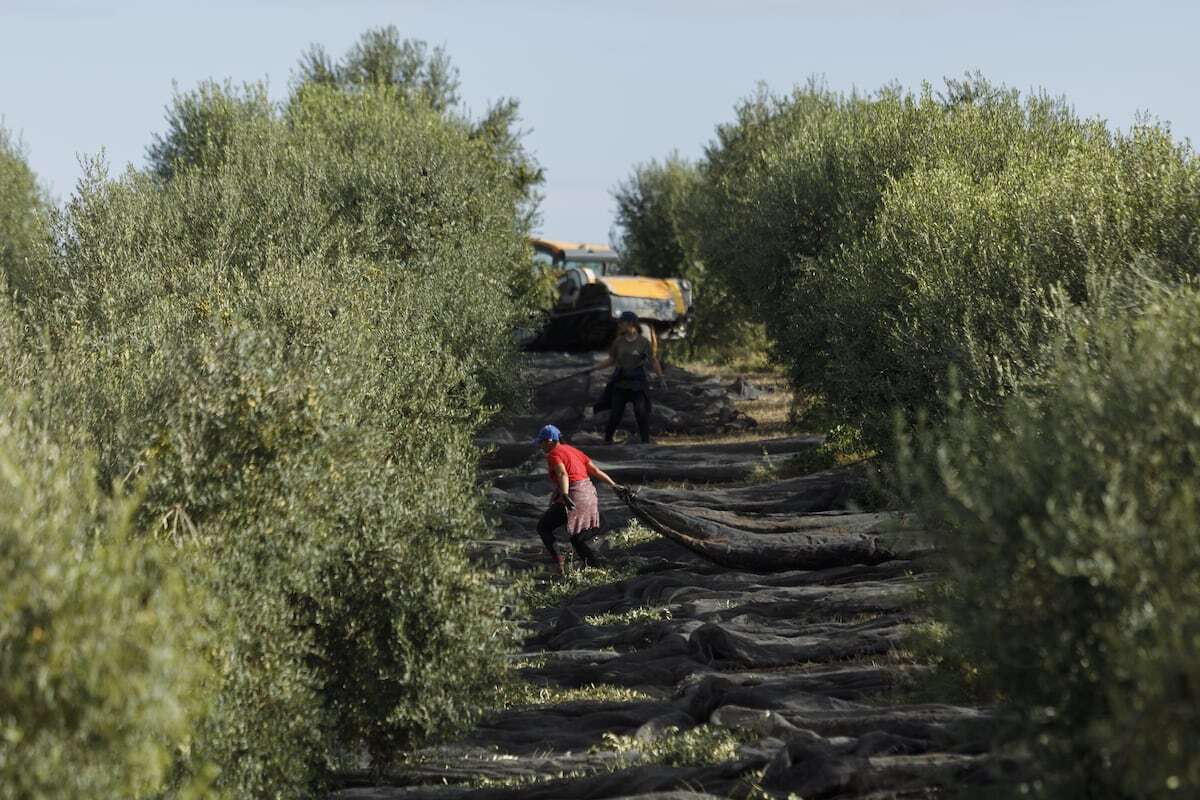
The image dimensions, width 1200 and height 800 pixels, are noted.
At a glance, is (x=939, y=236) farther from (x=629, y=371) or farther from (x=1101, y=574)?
(x=1101, y=574)

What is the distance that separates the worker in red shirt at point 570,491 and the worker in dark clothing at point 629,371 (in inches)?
216

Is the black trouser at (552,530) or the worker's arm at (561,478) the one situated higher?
the worker's arm at (561,478)

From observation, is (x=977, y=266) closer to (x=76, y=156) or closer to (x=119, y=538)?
(x=119, y=538)

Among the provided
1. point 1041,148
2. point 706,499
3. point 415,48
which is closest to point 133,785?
point 706,499

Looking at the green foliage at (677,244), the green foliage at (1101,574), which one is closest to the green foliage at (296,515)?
the green foliage at (1101,574)

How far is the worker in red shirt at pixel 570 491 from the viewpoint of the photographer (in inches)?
742

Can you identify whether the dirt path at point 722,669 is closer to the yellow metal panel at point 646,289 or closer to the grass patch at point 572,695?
the grass patch at point 572,695

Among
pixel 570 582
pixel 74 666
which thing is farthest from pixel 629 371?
pixel 74 666

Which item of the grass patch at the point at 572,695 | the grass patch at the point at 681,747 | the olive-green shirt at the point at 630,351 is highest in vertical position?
the olive-green shirt at the point at 630,351

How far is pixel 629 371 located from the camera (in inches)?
1028

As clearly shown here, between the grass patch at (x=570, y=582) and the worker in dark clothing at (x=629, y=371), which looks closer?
the grass patch at (x=570, y=582)

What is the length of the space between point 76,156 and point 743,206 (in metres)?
18.4

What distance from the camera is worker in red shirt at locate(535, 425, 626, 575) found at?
742 inches

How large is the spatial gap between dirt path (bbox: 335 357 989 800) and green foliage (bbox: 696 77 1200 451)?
224cm
